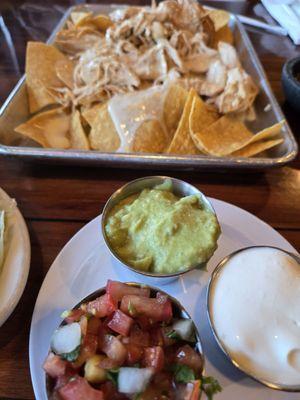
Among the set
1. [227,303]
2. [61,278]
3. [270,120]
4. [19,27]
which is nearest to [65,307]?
[61,278]

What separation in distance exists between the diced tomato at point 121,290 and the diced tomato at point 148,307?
0.02 m

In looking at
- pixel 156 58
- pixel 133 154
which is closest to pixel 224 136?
pixel 133 154

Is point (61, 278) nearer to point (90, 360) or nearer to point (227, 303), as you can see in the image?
point (90, 360)

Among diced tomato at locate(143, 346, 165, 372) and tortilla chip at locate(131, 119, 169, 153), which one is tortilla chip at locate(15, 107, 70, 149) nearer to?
tortilla chip at locate(131, 119, 169, 153)

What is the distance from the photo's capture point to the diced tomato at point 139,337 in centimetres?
82

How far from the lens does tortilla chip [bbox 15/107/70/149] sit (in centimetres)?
153

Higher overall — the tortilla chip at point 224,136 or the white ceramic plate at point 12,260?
the tortilla chip at point 224,136

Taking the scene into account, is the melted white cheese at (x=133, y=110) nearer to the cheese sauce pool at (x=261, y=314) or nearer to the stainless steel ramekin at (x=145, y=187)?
the stainless steel ramekin at (x=145, y=187)

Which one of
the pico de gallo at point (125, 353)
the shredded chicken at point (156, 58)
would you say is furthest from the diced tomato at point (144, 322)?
the shredded chicken at point (156, 58)

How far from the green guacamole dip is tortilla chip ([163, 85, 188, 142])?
63 centimetres

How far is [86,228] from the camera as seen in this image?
3.95 feet

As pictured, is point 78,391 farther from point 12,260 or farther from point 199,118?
point 199,118

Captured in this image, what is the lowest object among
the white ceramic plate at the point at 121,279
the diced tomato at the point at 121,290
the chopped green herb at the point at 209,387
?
the white ceramic plate at the point at 121,279

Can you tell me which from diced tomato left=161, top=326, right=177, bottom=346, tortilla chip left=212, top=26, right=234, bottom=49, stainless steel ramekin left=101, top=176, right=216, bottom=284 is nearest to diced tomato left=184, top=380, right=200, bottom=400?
diced tomato left=161, top=326, right=177, bottom=346
